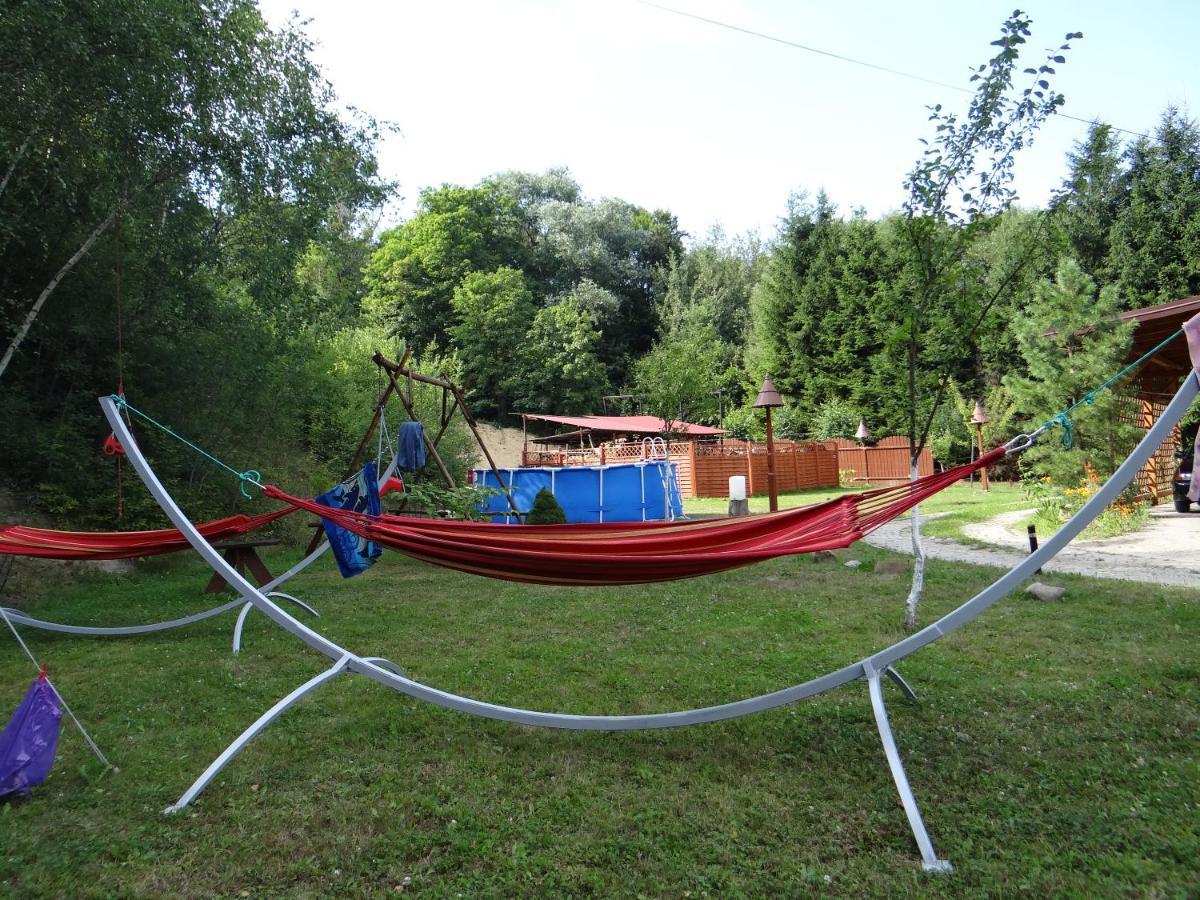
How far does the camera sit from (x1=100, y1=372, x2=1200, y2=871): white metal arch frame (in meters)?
2.02

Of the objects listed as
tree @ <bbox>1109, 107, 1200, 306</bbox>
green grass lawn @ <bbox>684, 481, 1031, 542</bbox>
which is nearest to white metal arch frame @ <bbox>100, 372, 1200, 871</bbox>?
green grass lawn @ <bbox>684, 481, 1031, 542</bbox>

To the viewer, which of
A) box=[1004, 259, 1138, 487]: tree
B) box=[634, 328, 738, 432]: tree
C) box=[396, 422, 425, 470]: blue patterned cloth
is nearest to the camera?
box=[396, 422, 425, 470]: blue patterned cloth

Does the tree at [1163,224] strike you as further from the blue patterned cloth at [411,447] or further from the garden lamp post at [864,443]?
the blue patterned cloth at [411,447]

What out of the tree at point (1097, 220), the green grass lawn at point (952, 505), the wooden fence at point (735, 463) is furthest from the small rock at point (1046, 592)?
the tree at point (1097, 220)

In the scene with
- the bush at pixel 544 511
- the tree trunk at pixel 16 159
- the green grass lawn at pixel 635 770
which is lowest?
the green grass lawn at pixel 635 770

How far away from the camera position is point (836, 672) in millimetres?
2453

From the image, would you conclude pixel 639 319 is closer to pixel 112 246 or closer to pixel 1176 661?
pixel 112 246

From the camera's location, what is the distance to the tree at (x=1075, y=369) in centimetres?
807

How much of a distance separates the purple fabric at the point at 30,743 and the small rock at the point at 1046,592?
524cm

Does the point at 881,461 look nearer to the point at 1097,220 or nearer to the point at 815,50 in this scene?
the point at 1097,220

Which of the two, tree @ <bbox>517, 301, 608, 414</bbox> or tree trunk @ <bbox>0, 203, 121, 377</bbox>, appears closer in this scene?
tree trunk @ <bbox>0, 203, 121, 377</bbox>

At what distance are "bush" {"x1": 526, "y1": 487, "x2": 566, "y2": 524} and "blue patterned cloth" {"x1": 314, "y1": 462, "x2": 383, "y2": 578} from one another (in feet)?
14.4

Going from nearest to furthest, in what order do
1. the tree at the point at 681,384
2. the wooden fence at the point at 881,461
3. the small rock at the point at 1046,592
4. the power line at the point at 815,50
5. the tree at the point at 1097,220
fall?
the small rock at the point at 1046,592, the power line at the point at 815,50, the wooden fence at the point at 881,461, the tree at the point at 1097,220, the tree at the point at 681,384

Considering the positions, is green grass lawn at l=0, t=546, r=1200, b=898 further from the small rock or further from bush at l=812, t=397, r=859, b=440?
bush at l=812, t=397, r=859, b=440
